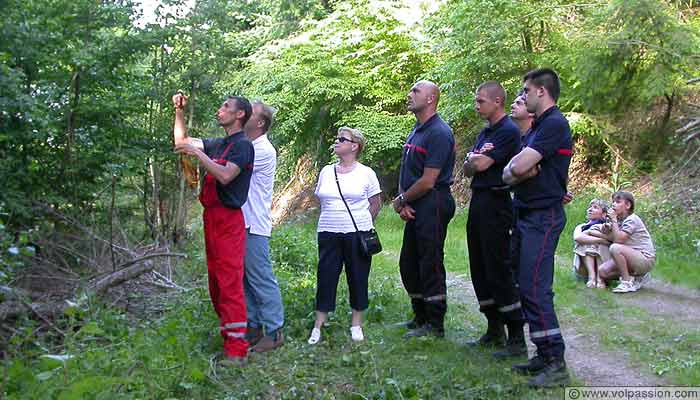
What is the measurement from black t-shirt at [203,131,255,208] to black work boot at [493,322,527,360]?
2.19 metres

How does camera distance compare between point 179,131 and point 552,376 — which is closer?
point 552,376

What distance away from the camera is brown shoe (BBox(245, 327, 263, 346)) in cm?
562

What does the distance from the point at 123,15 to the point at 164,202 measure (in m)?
2.52

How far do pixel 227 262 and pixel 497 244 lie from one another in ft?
6.53

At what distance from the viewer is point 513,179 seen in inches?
183

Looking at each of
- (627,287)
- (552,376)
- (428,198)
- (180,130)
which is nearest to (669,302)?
(627,287)

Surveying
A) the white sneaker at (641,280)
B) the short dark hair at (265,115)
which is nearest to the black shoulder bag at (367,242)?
the short dark hair at (265,115)

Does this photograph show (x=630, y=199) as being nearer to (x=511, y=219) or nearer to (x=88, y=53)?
(x=511, y=219)

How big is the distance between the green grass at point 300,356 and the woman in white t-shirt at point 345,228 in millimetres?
290

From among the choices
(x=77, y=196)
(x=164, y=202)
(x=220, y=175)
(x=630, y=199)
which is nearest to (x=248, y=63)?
(x=164, y=202)

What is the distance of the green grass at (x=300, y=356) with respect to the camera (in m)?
4.20

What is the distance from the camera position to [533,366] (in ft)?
15.5

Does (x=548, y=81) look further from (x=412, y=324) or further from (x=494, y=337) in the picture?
(x=412, y=324)

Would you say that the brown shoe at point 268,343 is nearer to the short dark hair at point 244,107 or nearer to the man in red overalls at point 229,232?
the man in red overalls at point 229,232
